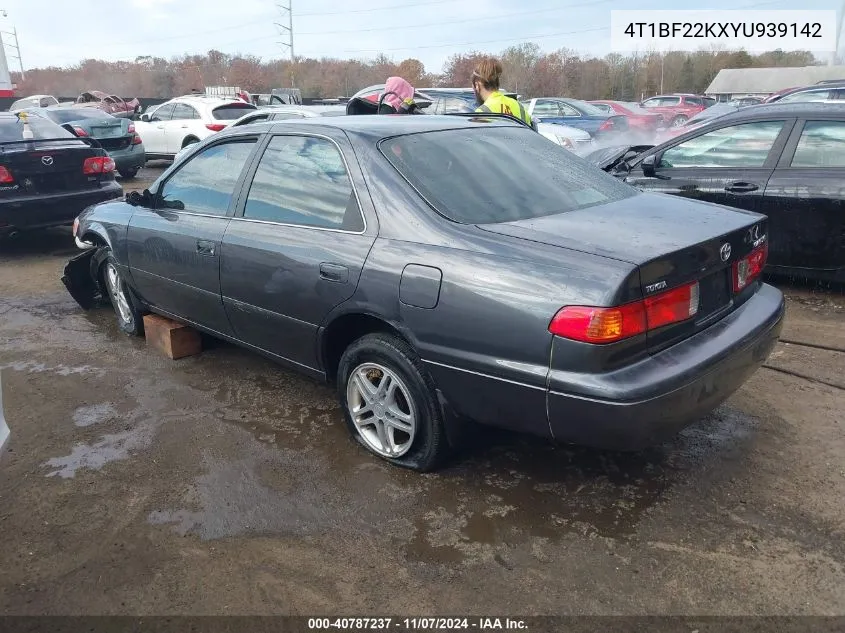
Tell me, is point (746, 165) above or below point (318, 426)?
above

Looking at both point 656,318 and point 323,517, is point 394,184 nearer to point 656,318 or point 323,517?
point 656,318

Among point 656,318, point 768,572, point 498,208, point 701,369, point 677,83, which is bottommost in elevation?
point 768,572

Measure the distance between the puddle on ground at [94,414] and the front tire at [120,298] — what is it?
3.61 feet

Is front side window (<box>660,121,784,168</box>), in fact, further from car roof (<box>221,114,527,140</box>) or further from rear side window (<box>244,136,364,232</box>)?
rear side window (<box>244,136,364,232</box>)

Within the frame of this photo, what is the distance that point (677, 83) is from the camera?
6438cm

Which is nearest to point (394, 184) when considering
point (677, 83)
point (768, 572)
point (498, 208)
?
point (498, 208)

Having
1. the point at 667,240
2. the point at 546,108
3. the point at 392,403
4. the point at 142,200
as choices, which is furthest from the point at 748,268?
the point at 546,108

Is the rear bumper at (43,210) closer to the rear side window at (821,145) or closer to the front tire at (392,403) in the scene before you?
the front tire at (392,403)

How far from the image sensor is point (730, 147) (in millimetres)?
5590

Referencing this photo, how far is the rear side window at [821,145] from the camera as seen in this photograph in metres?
5.09

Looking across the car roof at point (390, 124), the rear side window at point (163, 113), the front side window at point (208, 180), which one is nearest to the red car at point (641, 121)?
the rear side window at point (163, 113)

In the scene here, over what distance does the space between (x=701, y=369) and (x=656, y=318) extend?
287mm

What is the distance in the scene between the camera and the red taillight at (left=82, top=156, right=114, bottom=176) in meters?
7.77

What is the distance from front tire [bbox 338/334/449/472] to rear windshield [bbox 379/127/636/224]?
0.67 m
